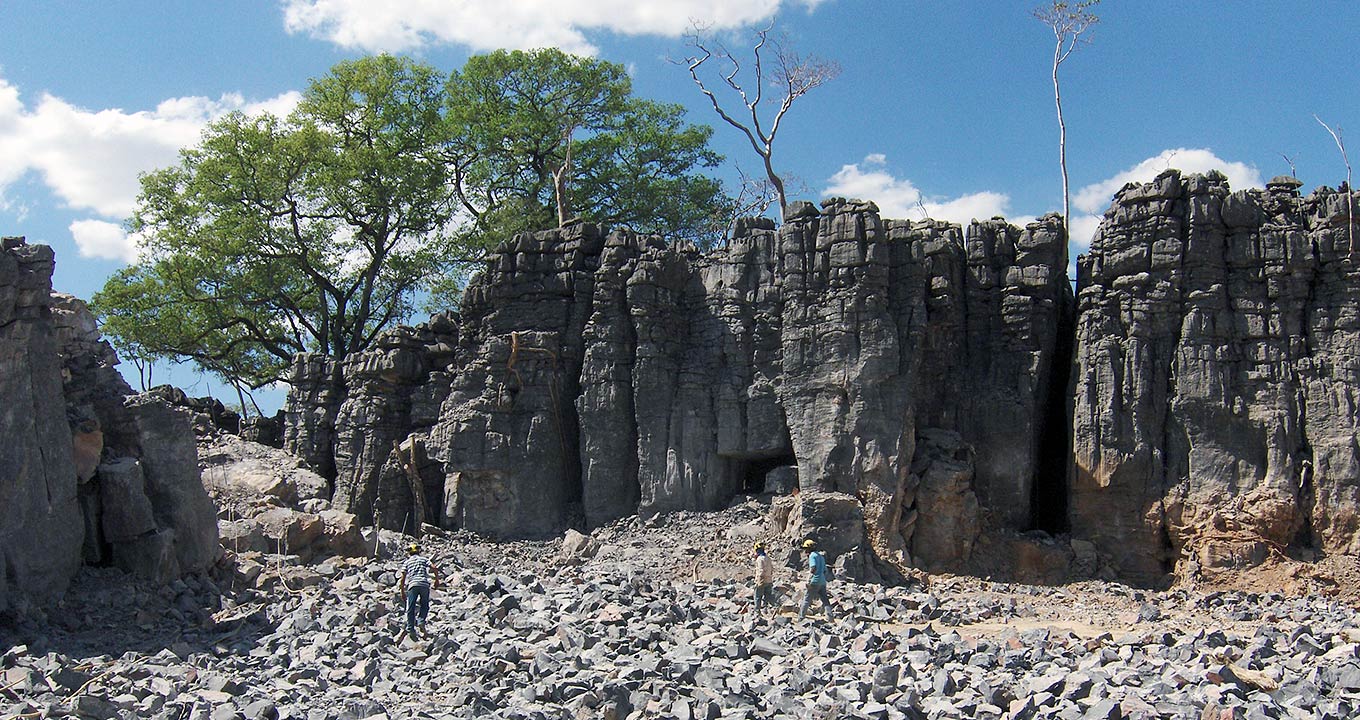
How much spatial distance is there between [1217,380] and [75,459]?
53.5 feet

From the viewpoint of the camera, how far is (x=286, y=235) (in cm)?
3180

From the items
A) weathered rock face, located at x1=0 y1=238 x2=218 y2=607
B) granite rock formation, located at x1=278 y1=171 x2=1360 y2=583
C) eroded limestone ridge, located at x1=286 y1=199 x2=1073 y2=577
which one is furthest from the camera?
eroded limestone ridge, located at x1=286 y1=199 x2=1073 y2=577

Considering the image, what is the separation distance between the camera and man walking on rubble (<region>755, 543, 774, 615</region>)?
16281 mm

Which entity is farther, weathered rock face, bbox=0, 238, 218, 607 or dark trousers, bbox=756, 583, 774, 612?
dark trousers, bbox=756, 583, 774, 612

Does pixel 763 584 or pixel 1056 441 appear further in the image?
pixel 1056 441

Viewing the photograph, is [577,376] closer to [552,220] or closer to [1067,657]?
[552,220]

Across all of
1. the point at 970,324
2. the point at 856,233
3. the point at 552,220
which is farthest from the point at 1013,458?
the point at 552,220

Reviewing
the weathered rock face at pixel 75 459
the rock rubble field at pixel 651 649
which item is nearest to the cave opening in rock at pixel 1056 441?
the rock rubble field at pixel 651 649

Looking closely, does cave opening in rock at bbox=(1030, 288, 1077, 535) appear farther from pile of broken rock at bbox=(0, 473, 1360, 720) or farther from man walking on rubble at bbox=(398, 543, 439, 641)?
man walking on rubble at bbox=(398, 543, 439, 641)

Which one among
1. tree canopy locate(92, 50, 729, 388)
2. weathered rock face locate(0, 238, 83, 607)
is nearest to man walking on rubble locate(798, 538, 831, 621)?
weathered rock face locate(0, 238, 83, 607)

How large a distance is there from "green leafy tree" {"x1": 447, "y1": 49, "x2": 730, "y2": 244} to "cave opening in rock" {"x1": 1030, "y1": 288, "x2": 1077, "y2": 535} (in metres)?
12.0

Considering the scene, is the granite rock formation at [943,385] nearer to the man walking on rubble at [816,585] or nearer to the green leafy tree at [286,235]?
the man walking on rubble at [816,585]

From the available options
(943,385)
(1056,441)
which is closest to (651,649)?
(943,385)

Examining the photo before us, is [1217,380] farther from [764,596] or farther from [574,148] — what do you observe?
[574,148]
